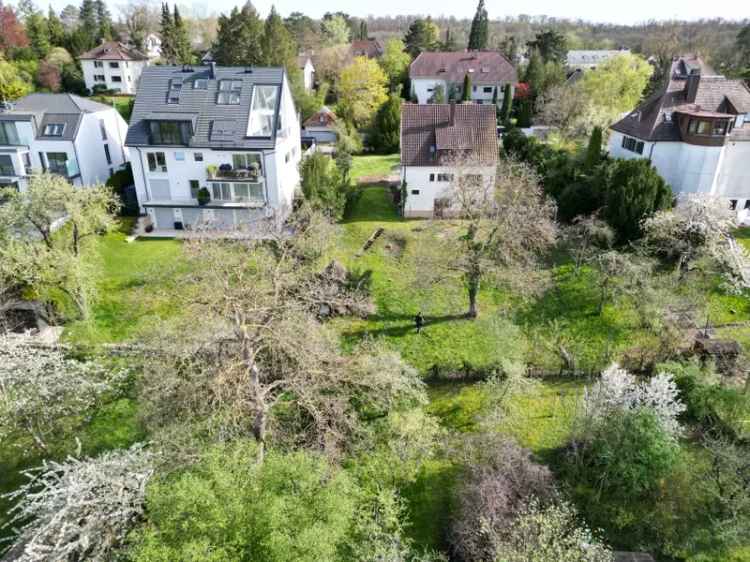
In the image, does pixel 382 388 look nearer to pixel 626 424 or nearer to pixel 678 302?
pixel 626 424

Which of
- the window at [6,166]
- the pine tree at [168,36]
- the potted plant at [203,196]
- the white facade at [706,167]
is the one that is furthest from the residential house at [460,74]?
the window at [6,166]

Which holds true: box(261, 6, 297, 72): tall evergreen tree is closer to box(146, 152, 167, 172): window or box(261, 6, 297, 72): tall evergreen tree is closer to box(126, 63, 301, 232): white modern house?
box(126, 63, 301, 232): white modern house

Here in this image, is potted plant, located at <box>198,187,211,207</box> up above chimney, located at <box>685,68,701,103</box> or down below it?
below

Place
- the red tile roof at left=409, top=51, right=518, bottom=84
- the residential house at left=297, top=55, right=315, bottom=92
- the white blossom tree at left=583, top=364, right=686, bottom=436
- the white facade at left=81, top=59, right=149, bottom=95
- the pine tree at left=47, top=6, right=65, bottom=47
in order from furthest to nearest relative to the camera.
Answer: the pine tree at left=47, top=6, right=65, bottom=47 < the residential house at left=297, top=55, right=315, bottom=92 < the white facade at left=81, top=59, right=149, bottom=95 < the red tile roof at left=409, top=51, right=518, bottom=84 < the white blossom tree at left=583, top=364, right=686, bottom=436

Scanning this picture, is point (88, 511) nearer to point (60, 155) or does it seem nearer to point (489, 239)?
point (489, 239)

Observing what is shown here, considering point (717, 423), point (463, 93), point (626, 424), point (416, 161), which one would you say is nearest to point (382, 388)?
point (626, 424)

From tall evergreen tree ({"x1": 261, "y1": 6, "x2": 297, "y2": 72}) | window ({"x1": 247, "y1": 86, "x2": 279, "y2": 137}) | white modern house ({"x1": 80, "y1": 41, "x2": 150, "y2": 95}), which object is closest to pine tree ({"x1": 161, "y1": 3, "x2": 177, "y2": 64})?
white modern house ({"x1": 80, "y1": 41, "x2": 150, "y2": 95})

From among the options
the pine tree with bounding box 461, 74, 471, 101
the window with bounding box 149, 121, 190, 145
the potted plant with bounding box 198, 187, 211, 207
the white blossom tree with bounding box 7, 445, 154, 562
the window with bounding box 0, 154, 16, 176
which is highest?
the pine tree with bounding box 461, 74, 471, 101
